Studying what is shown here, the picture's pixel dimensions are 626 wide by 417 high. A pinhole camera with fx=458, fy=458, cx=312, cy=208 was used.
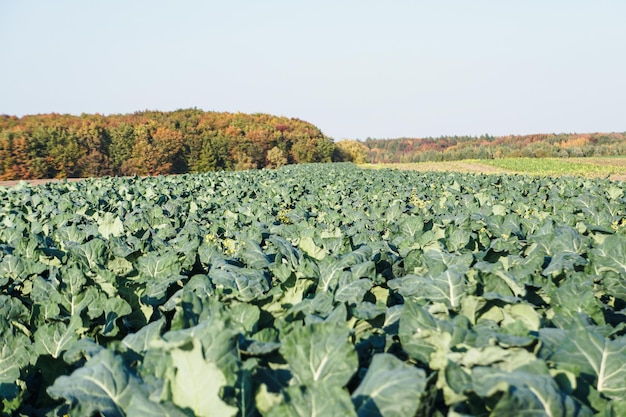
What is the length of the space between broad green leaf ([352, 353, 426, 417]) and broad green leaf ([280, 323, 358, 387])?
99mm

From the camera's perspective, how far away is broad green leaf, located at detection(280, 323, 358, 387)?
160 cm

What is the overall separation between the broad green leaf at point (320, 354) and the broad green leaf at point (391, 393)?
99mm

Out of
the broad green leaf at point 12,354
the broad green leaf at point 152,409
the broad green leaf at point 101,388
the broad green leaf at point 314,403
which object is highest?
the broad green leaf at point 314,403

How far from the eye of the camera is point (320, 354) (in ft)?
5.40

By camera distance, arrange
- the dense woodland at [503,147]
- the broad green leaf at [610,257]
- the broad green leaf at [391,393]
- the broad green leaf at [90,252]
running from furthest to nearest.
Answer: the dense woodland at [503,147]
the broad green leaf at [90,252]
the broad green leaf at [610,257]
the broad green leaf at [391,393]

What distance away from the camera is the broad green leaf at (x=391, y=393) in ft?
4.63

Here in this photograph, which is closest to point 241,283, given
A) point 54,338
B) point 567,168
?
point 54,338

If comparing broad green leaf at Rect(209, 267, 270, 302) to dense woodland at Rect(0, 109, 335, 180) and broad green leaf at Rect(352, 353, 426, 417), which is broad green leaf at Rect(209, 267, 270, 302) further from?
dense woodland at Rect(0, 109, 335, 180)

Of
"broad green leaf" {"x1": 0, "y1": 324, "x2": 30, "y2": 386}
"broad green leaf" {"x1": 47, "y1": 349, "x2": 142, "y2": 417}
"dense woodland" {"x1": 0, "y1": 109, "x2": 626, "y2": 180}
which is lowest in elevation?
"broad green leaf" {"x1": 0, "y1": 324, "x2": 30, "y2": 386}

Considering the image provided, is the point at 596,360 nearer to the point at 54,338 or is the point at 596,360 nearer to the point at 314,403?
the point at 314,403

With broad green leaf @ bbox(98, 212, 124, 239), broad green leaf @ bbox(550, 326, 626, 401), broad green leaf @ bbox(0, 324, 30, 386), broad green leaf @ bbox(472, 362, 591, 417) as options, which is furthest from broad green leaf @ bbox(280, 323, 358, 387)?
broad green leaf @ bbox(98, 212, 124, 239)

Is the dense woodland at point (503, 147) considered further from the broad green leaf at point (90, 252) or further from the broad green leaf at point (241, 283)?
the broad green leaf at point (241, 283)

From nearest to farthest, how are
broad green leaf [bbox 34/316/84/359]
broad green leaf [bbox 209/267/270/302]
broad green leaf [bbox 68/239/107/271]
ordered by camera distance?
broad green leaf [bbox 34/316/84/359] → broad green leaf [bbox 209/267/270/302] → broad green leaf [bbox 68/239/107/271]

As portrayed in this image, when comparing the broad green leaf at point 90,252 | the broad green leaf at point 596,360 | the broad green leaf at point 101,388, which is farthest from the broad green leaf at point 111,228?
the broad green leaf at point 596,360
